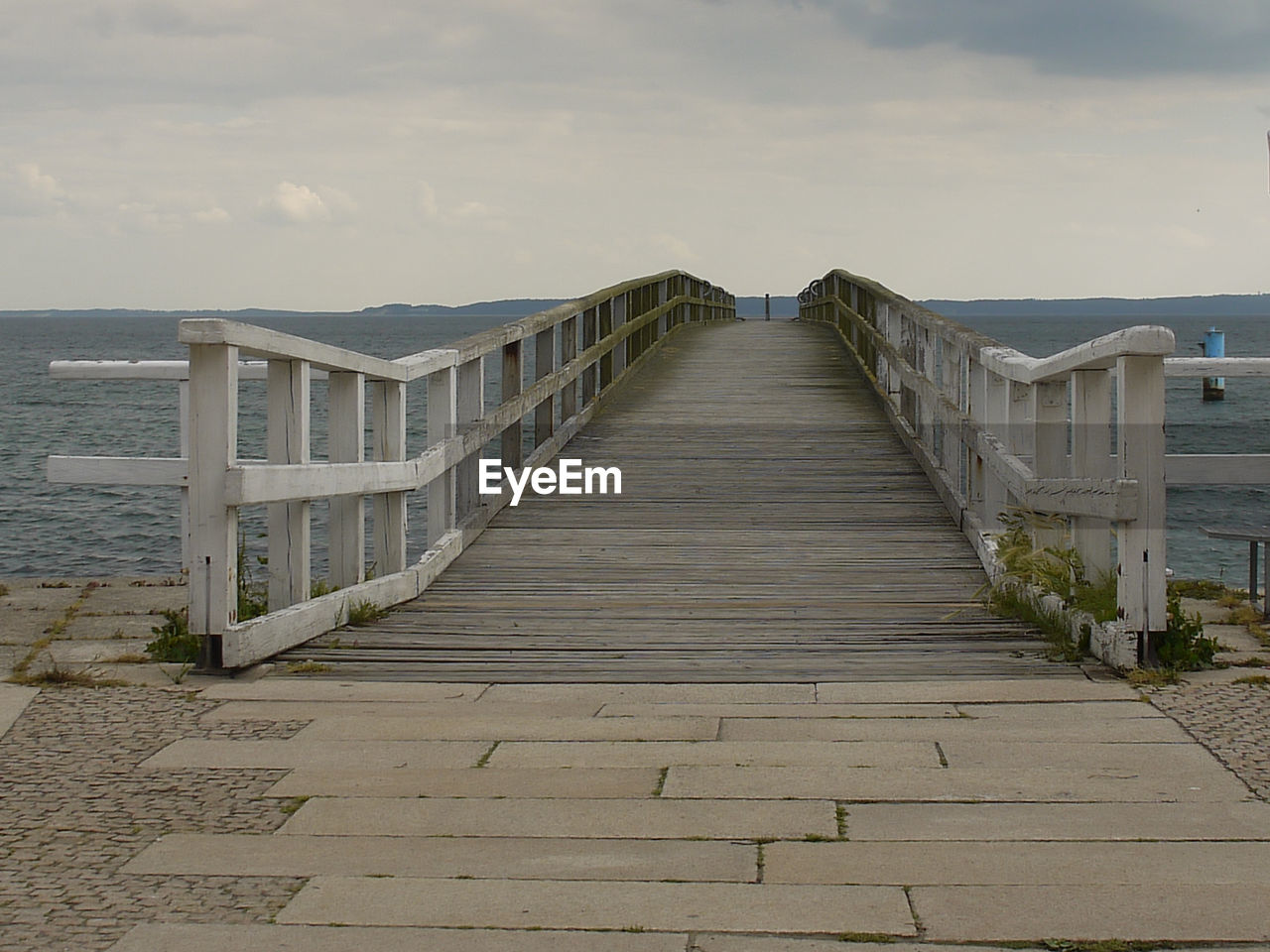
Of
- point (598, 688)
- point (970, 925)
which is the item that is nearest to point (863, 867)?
point (970, 925)

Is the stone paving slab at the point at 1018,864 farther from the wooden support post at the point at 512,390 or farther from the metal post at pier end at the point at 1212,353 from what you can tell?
the metal post at pier end at the point at 1212,353

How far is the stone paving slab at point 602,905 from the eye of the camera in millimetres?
2758

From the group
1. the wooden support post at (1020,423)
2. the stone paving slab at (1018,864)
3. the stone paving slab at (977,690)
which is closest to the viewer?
the stone paving slab at (1018,864)

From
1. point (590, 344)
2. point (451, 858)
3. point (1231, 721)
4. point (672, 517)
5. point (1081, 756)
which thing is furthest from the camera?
point (590, 344)

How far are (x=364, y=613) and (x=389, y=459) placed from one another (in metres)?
0.86

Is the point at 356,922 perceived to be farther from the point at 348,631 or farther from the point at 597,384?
the point at 597,384

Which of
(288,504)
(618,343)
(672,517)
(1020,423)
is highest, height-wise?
(618,343)

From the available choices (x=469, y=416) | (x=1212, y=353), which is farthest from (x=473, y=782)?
(x=1212, y=353)

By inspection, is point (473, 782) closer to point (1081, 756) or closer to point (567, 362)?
point (1081, 756)

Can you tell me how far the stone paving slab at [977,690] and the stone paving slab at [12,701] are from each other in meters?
2.44

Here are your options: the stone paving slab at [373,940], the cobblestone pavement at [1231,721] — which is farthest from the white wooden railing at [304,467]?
the cobblestone pavement at [1231,721]

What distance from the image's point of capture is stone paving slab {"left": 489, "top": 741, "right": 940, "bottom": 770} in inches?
A: 155

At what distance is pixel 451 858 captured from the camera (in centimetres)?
317

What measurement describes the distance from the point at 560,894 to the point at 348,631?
3.46 m
